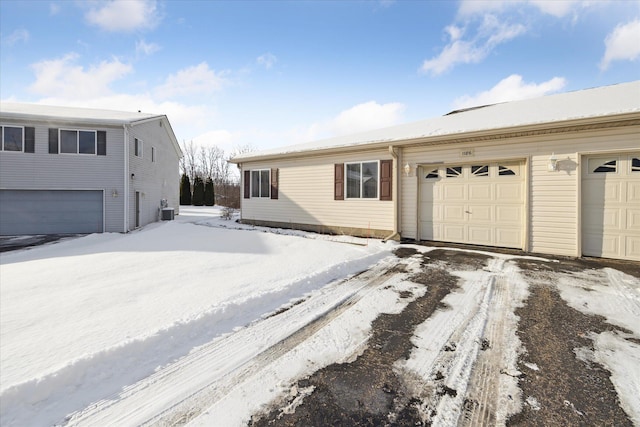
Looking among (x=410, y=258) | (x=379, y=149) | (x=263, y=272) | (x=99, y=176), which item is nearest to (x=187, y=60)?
(x=99, y=176)

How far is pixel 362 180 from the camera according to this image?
30.0 ft

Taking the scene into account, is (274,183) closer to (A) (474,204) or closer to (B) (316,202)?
(B) (316,202)

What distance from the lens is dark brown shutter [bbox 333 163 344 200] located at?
9492 mm

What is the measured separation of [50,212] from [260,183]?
332 inches

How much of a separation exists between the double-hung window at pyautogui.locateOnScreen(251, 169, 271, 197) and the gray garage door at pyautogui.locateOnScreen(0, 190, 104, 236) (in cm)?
622

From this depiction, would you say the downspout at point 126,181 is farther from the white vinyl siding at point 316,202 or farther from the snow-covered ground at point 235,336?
the snow-covered ground at point 235,336

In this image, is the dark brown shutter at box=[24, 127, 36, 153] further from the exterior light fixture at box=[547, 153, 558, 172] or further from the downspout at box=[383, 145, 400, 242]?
the exterior light fixture at box=[547, 153, 558, 172]

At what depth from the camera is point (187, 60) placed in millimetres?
9359

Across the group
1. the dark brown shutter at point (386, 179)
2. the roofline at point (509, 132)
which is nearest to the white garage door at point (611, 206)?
the roofline at point (509, 132)

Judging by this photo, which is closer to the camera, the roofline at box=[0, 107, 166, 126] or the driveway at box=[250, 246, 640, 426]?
the driveway at box=[250, 246, 640, 426]

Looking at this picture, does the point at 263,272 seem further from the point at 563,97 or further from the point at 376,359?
the point at 563,97

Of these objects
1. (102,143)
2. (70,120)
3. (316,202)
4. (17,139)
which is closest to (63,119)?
(70,120)

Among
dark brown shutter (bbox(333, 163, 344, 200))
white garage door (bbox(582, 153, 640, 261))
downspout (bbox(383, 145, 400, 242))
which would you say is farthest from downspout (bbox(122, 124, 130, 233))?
white garage door (bbox(582, 153, 640, 261))

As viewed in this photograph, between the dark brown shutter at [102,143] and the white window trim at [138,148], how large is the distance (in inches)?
40.8
